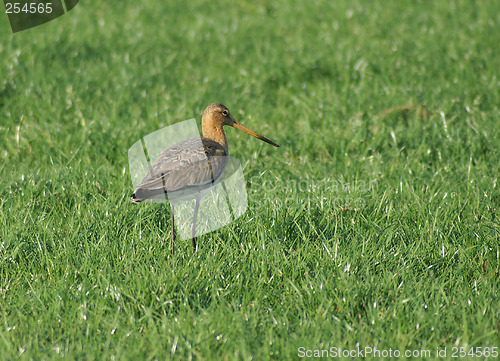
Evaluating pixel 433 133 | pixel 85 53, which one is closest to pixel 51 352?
pixel 433 133

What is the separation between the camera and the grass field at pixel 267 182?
3416mm

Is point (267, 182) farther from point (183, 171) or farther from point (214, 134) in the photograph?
point (183, 171)

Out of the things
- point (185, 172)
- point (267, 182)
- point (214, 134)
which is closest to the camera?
point (185, 172)

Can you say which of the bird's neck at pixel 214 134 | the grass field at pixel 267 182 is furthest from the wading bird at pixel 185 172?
the grass field at pixel 267 182

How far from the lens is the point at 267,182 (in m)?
5.51

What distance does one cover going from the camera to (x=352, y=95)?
709cm

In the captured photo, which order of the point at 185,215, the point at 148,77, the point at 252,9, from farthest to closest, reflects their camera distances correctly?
the point at 252,9
the point at 148,77
the point at 185,215

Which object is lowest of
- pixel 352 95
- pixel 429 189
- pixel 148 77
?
pixel 429 189

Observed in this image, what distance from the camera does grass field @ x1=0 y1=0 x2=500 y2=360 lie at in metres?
3.42

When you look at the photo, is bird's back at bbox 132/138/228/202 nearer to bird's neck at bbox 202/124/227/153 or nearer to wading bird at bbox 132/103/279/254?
wading bird at bbox 132/103/279/254

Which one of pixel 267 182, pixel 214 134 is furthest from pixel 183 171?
pixel 267 182

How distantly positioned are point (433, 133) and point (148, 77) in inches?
141

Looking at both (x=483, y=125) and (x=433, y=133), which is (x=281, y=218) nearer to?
(x=433, y=133)

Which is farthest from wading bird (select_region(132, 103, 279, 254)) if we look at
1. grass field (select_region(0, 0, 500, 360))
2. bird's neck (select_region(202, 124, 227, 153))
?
grass field (select_region(0, 0, 500, 360))
